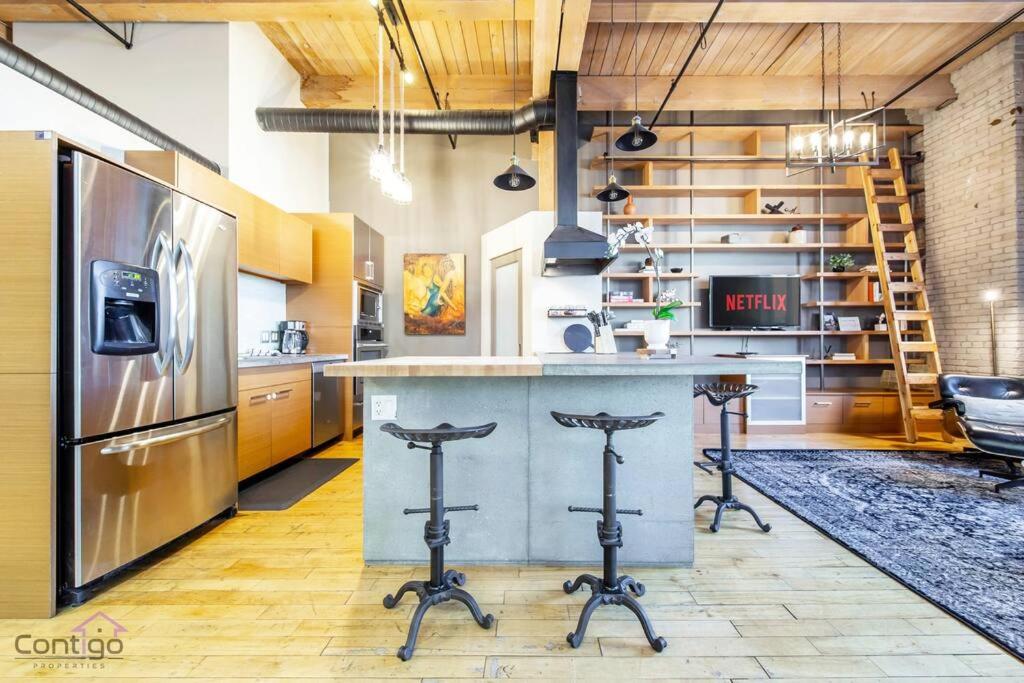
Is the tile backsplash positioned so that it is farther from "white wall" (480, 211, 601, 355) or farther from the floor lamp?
the floor lamp

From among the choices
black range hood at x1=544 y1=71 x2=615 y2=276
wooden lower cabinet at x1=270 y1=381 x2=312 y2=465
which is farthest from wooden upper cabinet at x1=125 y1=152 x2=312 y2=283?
black range hood at x1=544 y1=71 x2=615 y2=276

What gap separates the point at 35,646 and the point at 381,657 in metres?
1.33

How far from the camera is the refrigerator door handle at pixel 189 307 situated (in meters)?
2.35

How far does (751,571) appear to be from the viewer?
2.21 m

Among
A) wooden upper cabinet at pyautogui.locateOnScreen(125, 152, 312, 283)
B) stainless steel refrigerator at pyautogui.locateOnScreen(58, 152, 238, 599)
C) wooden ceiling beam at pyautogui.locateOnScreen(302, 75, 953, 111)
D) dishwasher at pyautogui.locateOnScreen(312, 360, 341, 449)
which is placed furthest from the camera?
wooden ceiling beam at pyautogui.locateOnScreen(302, 75, 953, 111)

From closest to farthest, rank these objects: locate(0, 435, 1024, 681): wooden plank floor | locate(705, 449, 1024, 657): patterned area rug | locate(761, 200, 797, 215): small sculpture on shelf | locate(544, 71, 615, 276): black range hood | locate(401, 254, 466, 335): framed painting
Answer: locate(0, 435, 1024, 681): wooden plank floor → locate(705, 449, 1024, 657): patterned area rug → locate(544, 71, 615, 276): black range hood → locate(761, 200, 797, 215): small sculpture on shelf → locate(401, 254, 466, 335): framed painting

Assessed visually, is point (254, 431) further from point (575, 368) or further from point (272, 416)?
point (575, 368)

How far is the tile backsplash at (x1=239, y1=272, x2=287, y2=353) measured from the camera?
4133 millimetres

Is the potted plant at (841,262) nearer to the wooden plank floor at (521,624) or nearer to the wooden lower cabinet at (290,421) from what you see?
the wooden plank floor at (521,624)

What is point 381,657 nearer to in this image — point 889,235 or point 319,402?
point 319,402

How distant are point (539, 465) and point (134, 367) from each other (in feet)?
6.56

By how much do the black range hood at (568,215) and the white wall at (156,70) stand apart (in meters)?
2.97

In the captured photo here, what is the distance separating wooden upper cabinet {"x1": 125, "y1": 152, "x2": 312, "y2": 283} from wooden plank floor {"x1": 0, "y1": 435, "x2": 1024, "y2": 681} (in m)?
2.07

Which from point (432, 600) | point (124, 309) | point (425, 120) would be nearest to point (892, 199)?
point (425, 120)
